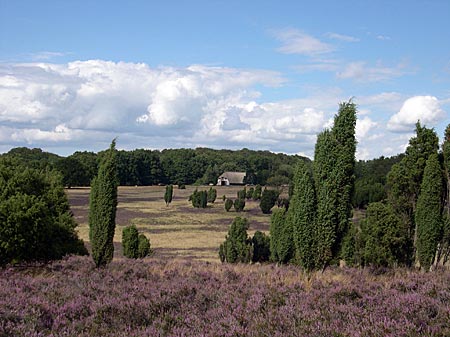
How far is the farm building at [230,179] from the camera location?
127 m

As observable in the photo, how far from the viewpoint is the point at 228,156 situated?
479 ft

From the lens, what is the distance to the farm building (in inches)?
5000

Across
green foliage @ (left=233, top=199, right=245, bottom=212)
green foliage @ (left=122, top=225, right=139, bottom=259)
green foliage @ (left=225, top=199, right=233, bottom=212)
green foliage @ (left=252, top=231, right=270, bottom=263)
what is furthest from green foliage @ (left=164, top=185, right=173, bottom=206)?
green foliage @ (left=122, top=225, right=139, bottom=259)

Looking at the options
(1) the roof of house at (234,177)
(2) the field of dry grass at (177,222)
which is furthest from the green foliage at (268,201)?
(1) the roof of house at (234,177)

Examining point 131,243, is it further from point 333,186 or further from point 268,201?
point 268,201

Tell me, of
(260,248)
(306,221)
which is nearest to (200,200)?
(260,248)

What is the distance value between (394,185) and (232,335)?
19.8 m

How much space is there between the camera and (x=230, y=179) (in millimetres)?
127312

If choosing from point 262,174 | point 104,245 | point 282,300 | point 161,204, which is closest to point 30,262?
point 104,245

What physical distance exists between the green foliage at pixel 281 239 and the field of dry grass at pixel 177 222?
5182mm

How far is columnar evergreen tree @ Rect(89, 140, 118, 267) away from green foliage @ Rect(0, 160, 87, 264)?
8.78 feet

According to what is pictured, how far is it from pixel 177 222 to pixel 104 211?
43643 mm

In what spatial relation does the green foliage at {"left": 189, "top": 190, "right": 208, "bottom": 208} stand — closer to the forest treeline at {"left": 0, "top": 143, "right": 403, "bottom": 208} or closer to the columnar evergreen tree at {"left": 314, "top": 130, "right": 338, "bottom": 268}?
the forest treeline at {"left": 0, "top": 143, "right": 403, "bottom": 208}

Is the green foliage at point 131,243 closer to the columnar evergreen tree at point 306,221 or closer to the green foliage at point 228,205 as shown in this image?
the columnar evergreen tree at point 306,221
